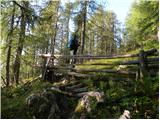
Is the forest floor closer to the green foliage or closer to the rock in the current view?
the rock

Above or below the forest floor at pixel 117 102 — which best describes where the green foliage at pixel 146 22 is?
above

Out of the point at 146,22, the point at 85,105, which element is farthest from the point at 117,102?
the point at 146,22

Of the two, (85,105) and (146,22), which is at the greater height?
(146,22)

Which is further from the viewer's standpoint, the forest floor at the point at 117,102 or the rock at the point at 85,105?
the rock at the point at 85,105

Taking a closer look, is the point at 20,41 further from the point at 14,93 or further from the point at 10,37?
the point at 14,93

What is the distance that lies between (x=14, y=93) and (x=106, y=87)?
13.5 ft

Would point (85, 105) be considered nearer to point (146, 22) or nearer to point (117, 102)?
point (117, 102)

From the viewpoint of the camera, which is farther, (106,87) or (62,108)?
(106,87)

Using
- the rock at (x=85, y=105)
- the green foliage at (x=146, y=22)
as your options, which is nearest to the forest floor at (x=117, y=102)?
the rock at (x=85, y=105)

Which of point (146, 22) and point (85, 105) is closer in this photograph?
→ point (85, 105)

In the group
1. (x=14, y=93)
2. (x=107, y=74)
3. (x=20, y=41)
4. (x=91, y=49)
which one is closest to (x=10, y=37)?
(x=20, y=41)

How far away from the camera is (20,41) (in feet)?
62.5

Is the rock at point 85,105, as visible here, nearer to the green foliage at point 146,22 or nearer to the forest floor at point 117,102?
the forest floor at point 117,102

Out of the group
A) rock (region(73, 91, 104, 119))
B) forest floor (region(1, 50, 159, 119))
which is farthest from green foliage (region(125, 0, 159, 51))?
rock (region(73, 91, 104, 119))
